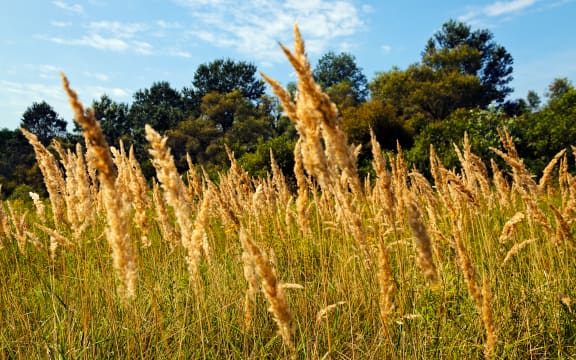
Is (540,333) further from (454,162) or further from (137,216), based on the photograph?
(454,162)

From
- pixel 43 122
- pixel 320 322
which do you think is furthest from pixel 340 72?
pixel 320 322

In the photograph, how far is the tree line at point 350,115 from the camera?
14484 mm

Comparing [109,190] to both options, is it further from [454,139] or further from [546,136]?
[546,136]

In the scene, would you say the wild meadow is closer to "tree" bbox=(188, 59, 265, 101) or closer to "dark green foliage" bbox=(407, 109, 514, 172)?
"dark green foliage" bbox=(407, 109, 514, 172)

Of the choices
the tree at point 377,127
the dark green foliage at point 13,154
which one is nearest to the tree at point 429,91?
the tree at point 377,127

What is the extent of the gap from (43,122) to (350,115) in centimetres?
3553

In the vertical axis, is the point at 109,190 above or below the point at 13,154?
below

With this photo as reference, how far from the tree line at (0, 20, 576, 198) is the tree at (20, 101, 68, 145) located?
0.10m

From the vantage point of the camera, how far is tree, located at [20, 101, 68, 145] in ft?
143

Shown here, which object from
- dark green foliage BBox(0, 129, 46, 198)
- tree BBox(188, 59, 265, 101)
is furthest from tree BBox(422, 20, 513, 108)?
dark green foliage BBox(0, 129, 46, 198)

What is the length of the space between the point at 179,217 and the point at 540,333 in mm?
2016

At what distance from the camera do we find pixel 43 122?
44.5 meters

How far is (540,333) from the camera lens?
236cm

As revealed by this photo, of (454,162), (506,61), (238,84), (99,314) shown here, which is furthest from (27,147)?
(506,61)
